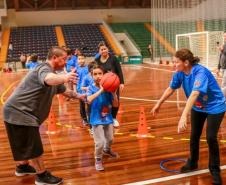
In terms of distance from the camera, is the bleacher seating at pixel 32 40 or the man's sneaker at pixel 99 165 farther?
the bleacher seating at pixel 32 40

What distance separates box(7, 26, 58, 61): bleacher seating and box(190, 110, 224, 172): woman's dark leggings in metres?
22.2

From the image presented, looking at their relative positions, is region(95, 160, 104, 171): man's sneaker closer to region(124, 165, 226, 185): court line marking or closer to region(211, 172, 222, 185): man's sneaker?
region(124, 165, 226, 185): court line marking

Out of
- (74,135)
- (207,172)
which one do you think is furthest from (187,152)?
(74,135)

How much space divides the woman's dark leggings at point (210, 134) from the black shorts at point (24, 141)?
1.74 meters

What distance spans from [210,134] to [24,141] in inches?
77.4

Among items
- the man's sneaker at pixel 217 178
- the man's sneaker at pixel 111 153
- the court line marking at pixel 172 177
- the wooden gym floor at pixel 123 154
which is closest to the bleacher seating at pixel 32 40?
the wooden gym floor at pixel 123 154

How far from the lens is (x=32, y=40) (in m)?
28.0

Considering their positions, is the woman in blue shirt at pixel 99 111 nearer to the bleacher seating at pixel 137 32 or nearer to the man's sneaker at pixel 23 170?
the man's sneaker at pixel 23 170

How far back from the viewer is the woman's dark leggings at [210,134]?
11.9 ft

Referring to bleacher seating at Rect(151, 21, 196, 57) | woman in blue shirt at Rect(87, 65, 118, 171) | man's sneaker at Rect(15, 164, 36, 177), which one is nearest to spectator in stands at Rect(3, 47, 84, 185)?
man's sneaker at Rect(15, 164, 36, 177)

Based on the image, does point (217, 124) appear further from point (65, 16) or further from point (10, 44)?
point (65, 16)

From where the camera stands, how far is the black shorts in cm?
369

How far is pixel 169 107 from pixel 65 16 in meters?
24.5

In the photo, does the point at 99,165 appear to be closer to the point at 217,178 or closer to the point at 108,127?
the point at 108,127
